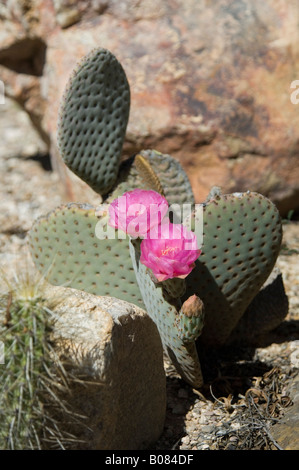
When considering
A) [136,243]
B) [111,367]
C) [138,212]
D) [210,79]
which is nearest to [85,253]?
[136,243]

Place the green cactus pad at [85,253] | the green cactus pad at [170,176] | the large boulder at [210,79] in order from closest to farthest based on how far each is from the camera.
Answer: the green cactus pad at [85,253] < the green cactus pad at [170,176] < the large boulder at [210,79]

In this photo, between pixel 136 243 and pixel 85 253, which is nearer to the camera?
pixel 136 243

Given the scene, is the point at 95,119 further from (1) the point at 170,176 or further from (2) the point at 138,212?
(2) the point at 138,212

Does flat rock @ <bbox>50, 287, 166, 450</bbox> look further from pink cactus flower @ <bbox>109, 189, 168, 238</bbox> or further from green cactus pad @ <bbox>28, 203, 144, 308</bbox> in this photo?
green cactus pad @ <bbox>28, 203, 144, 308</bbox>

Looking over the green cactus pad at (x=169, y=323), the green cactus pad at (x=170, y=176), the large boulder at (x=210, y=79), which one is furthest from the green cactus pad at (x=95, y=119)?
the large boulder at (x=210, y=79)

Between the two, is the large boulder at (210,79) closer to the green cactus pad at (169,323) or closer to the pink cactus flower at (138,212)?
the green cactus pad at (169,323)

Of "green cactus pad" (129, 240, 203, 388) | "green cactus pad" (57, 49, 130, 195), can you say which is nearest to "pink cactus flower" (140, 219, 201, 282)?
"green cactus pad" (129, 240, 203, 388)
